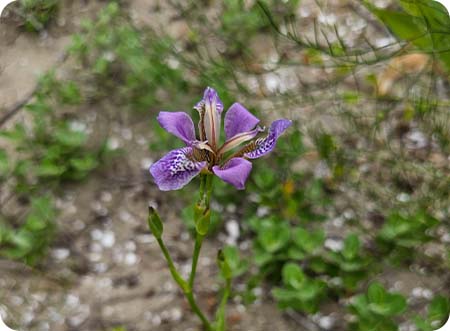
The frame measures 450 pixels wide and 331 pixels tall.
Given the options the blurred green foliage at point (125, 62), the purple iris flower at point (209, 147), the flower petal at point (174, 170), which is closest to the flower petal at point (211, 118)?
the purple iris flower at point (209, 147)

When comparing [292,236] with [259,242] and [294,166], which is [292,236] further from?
[294,166]

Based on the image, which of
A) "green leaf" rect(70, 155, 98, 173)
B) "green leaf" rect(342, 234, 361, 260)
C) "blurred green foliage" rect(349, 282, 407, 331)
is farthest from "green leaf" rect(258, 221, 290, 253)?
"green leaf" rect(70, 155, 98, 173)

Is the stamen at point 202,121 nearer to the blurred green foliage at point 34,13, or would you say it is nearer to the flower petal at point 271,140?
the flower petal at point 271,140

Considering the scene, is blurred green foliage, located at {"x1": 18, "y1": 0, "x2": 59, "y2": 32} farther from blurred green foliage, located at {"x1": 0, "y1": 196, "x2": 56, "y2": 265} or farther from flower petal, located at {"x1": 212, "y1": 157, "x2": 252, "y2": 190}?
flower petal, located at {"x1": 212, "y1": 157, "x2": 252, "y2": 190}

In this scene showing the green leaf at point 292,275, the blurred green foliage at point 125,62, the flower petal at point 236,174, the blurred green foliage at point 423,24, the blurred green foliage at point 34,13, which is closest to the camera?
the flower petal at point 236,174

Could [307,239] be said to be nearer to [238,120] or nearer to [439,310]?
[439,310]

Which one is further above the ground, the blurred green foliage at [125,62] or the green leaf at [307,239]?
the blurred green foliage at [125,62]
